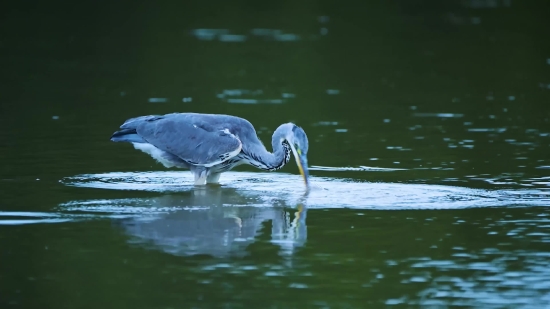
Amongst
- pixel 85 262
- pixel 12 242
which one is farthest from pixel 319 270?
pixel 12 242

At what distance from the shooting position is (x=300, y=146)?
13281mm

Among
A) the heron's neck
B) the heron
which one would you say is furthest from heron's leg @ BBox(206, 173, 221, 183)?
the heron's neck

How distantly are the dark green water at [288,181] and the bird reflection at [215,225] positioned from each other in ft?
0.12

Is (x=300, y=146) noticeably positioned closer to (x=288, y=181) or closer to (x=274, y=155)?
(x=274, y=155)

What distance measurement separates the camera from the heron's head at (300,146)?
1313 centimetres

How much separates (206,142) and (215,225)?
8.15ft

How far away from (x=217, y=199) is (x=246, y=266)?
10.5 ft

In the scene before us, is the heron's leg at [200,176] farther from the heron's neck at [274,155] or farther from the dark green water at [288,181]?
the heron's neck at [274,155]

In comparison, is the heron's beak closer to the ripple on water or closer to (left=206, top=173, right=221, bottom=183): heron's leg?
the ripple on water

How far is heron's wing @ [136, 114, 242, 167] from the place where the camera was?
1364 centimetres

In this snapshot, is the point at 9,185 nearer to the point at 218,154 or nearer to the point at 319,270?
the point at 218,154

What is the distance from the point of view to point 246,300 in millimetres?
8828

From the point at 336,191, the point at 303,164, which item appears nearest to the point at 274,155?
the point at 303,164

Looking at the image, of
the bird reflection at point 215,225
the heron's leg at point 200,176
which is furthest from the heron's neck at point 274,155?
the bird reflection at point 215,225
